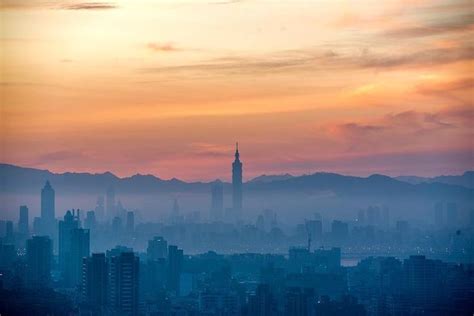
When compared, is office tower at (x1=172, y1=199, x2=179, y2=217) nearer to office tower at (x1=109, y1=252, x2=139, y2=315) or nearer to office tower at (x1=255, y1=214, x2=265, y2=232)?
office tower at (x1=109, y1=252, x2=139, y2=315)

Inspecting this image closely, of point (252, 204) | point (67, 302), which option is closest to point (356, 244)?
point (252, 204)

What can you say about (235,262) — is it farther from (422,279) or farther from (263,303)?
(422,279)

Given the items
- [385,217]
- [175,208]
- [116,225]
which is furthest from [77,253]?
[385,217]

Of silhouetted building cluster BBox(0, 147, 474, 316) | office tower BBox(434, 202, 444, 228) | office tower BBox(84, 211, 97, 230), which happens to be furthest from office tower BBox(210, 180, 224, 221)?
office tower BBox(434, 202, 444, 228)

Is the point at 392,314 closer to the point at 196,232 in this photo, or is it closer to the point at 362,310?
the point at 362,310

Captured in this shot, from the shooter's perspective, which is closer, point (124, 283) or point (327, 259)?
point (124, 283)

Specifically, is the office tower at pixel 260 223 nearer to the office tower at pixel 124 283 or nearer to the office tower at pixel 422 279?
the office tower at pixel 124 283
